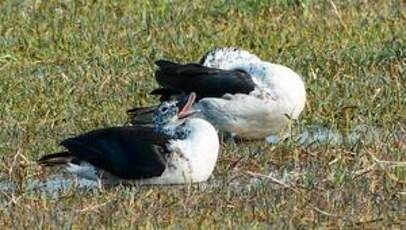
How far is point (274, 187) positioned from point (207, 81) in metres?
1.80

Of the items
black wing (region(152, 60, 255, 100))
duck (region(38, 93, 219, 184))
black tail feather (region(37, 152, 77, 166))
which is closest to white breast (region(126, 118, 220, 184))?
duck (region(38, 93, 219, 184))

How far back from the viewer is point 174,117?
873 cm

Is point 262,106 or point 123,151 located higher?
point 262,106

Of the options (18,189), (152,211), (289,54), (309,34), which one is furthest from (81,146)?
(309,34)

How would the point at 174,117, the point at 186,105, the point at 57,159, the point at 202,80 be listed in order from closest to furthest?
the point at 57,159 → the point at 174,117 → the point at 186,105 → the point at 202,80

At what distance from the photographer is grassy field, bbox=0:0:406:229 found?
7371 millimetres

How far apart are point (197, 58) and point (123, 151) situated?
4.12m

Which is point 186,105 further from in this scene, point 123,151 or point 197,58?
point 197,58

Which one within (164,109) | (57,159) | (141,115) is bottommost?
(57,159)

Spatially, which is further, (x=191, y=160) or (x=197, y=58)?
(x=197, y=58)

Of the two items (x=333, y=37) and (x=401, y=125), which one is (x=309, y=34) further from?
(x=401, y=125)

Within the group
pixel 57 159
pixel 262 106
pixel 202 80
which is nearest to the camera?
pixel 57 159

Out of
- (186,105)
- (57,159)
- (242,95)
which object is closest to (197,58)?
(242,95)

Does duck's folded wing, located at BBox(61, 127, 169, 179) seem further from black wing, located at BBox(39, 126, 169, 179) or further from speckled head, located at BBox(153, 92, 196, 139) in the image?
speckled head, located at BBox(153, 92, 196, 139)
